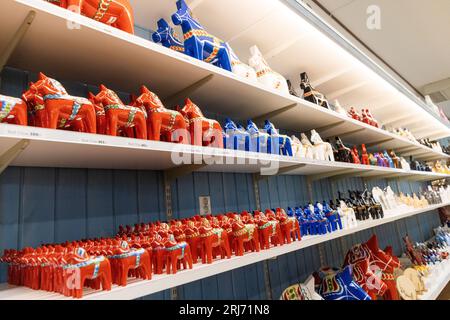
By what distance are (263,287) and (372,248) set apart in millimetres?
1026

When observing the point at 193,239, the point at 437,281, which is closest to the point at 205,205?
the point at 193,239

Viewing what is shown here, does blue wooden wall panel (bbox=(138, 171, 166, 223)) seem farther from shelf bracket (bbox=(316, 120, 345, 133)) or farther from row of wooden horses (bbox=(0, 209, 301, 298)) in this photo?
shelf bracket (bbox=(316, 120, 345, 133))

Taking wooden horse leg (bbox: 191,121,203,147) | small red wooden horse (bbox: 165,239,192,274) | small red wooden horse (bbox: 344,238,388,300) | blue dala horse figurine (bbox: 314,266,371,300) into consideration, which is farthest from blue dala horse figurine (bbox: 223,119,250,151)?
small red wooden horse (bbox: 344,238,388,300)

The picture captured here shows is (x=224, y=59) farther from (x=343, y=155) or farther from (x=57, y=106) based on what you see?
(x=343, y=155)

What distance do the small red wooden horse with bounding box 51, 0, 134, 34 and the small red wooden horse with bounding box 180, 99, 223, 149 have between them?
14.3 inches

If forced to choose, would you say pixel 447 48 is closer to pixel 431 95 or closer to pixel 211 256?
pixel 431 95

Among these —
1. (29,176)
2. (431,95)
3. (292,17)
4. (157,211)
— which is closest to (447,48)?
(431,95)

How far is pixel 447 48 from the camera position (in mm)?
3816

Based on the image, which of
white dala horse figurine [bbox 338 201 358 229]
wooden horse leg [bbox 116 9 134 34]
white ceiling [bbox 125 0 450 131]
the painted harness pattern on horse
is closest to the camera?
the painted harness pattern on horse

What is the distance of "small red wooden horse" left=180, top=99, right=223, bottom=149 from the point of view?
3.89 ft

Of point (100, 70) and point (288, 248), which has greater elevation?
point (100, 70)

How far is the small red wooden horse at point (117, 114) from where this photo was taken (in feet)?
3.06

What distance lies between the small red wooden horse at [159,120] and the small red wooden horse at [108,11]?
0.75 ft

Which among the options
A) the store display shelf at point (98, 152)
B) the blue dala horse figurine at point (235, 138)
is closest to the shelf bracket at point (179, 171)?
the store display shelf at point (98, 152)
